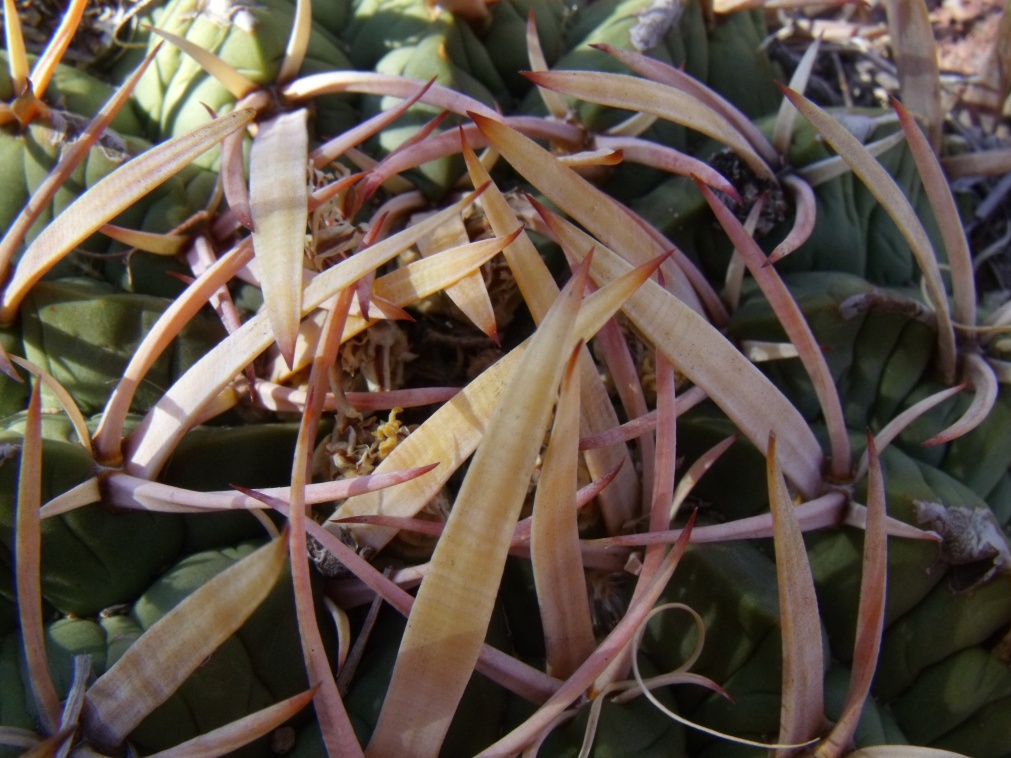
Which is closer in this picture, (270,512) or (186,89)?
(270,512)

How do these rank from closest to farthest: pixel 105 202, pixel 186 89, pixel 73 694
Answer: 1. pixel 73 694
2. pixel 105 202
3. pixel 186 89

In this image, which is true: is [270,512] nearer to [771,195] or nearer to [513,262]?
[513,262]

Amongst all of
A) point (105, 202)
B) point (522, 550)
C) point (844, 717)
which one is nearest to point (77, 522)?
point (105, 202)

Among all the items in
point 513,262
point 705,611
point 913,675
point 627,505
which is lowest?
point 913,675

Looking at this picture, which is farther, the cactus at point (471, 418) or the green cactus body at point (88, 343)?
the green cactus body at point (88, 343)

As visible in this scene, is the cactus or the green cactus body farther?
the green cactus body

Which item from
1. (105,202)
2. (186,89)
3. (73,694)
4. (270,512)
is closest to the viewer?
(73,694)

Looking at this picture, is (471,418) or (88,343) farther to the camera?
(88,343)

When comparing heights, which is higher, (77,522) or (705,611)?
(77,522)
